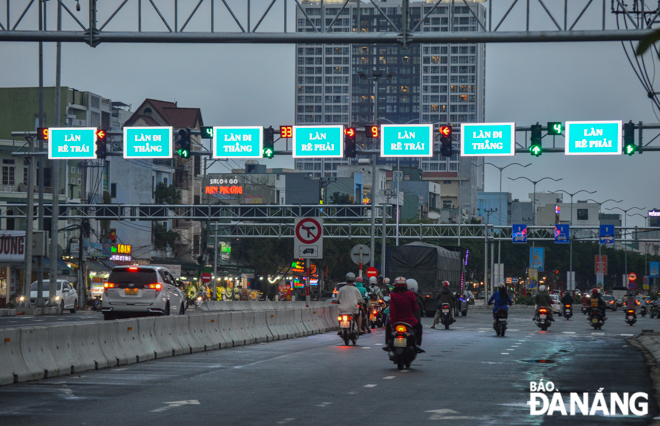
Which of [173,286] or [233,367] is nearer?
[233,367]

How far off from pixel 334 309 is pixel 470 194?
15369cm

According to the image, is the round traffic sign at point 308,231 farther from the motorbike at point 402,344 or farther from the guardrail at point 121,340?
the motorbike at point 402,344

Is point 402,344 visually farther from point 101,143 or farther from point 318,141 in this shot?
point 101,143

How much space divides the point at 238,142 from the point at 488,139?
9516 mm

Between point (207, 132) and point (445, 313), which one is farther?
point (207, 132)

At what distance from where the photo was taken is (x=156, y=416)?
412 inches

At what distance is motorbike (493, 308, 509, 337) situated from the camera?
1168 inches

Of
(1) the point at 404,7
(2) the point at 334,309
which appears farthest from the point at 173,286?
(1) the point at 404,7

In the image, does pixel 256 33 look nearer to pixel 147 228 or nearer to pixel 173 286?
pixel 173 286

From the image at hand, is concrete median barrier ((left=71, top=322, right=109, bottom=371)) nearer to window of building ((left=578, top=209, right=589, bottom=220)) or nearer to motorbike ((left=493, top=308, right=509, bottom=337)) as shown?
motorbike ((left=493, top=308, right=509, bottom=337))

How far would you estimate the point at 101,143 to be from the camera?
118 ft

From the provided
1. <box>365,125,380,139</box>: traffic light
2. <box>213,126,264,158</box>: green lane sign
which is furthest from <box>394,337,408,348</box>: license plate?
<box>213,126,264,158</box>: green lane sign

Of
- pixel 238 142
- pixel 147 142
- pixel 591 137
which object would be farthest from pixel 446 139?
pixel 147 142
